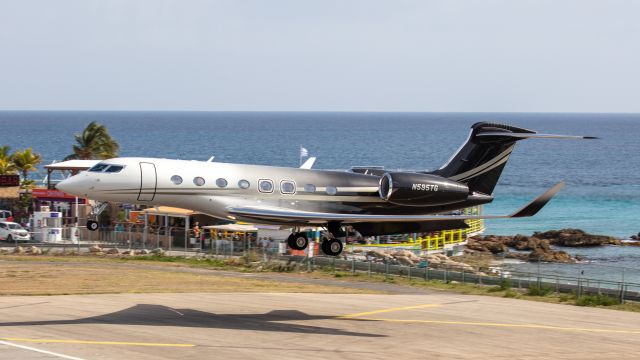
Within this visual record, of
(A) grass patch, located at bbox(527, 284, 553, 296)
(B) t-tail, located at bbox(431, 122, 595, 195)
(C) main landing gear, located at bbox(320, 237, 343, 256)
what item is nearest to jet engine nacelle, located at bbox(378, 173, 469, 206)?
(C) main landing gear, located at bbox(320, 237, 343, 256)

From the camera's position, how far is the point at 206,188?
33.1m

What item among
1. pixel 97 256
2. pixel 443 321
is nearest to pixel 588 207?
pixel 97 256

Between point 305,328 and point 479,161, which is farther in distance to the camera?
point 479,161

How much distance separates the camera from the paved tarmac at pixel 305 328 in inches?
1153

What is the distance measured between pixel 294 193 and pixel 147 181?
17.1 feet

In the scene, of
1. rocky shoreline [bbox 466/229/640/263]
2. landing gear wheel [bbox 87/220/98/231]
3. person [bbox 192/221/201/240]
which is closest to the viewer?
landing gear wheel [bbox 87/220/98/231]

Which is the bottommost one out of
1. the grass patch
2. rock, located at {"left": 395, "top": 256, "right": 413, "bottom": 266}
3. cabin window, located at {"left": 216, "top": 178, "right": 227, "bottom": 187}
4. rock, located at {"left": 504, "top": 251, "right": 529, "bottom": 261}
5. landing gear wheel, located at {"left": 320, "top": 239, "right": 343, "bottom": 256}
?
rock, located at {"left": 504, "top": 251, "right": 529, "bottom": 261}

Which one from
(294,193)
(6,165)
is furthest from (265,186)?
(6,165)

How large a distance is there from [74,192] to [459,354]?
1381cm

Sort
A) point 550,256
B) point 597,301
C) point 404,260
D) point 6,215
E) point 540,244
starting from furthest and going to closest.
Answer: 1. point 540,244
2. point 550,256
3. point 6,215
4. point 404,260
5. point 597,301

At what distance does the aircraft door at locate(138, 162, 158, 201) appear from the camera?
32469 mm

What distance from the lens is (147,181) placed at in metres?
32.5

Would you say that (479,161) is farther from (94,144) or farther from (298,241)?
(94,144)

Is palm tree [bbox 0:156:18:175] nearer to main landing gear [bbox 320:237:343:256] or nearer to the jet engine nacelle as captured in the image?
main landing gear [bbox 320:237:343:256]
